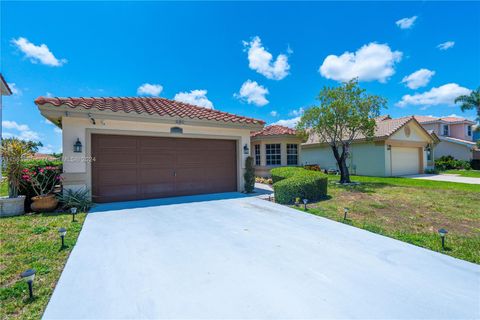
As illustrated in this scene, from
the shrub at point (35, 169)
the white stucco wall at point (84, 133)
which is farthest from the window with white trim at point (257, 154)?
the shrub at point (35, 169)

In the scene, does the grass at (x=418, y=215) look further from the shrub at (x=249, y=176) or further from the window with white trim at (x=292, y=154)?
the window with white trim at (x=292, y=154)

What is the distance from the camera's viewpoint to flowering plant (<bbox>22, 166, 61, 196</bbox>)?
23.5 ft

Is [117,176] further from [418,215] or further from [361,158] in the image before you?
[361,158]

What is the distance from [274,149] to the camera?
16047mm

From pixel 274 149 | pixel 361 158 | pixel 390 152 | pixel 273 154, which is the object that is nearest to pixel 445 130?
pixel 390 152

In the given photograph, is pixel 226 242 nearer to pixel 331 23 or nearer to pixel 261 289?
pixel 261 289

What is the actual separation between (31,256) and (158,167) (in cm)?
548

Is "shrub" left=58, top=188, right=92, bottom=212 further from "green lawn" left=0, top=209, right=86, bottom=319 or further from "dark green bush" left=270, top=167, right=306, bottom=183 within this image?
"dark green bush" left=270, top=167, right=306, bottom=183

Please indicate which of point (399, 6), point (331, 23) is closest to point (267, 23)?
point (331, 23)

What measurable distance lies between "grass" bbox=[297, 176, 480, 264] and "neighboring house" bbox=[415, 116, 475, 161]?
2277 centimetres

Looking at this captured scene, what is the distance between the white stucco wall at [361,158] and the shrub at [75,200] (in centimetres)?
1975

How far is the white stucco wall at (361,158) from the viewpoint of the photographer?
18.0 metres

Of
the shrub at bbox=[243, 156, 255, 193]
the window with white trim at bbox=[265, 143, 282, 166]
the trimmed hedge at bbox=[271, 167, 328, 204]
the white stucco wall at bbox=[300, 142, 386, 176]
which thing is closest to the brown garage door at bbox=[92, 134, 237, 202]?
the shrub at bbox=[243, 156, 255, 193]

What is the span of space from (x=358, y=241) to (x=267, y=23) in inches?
515
